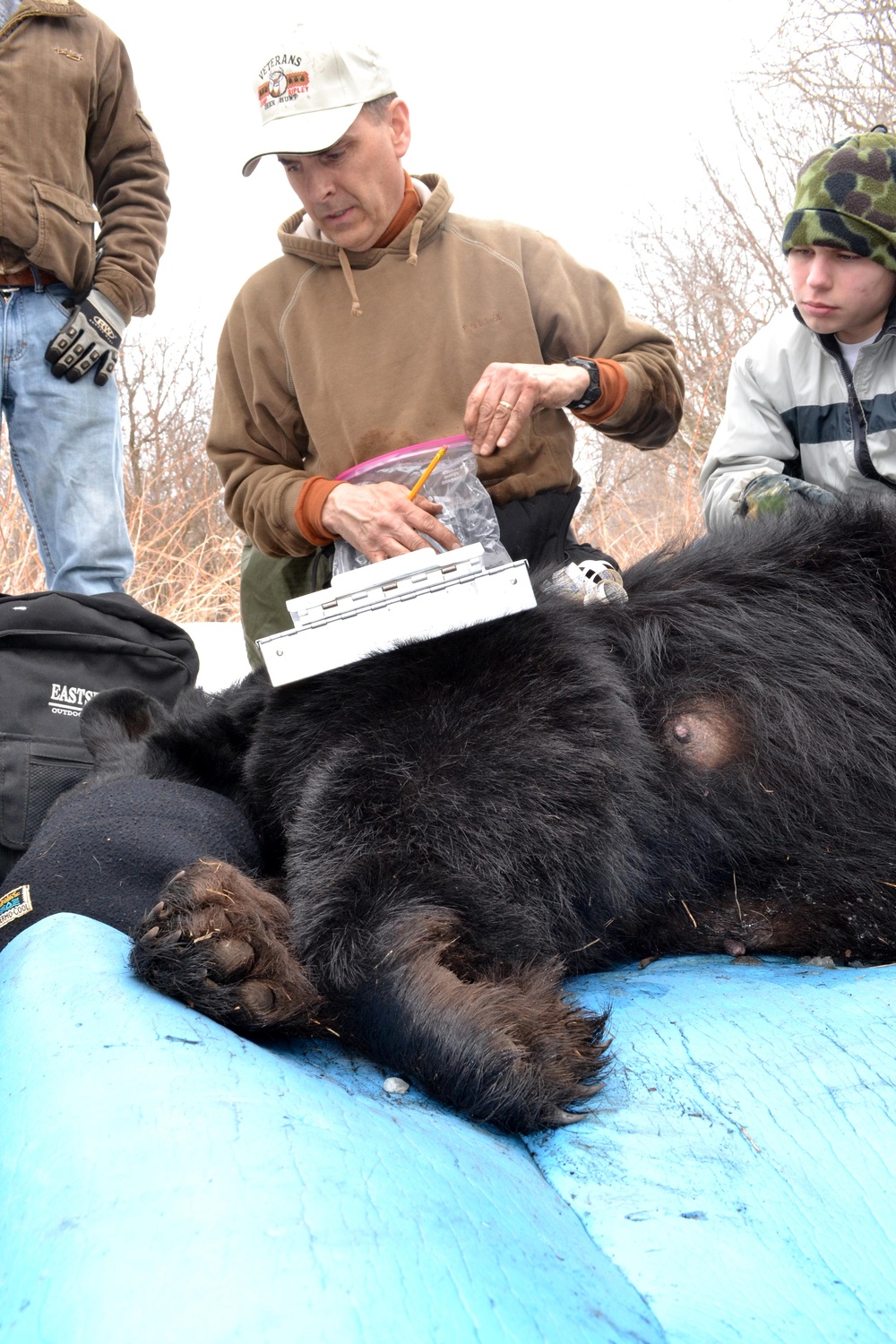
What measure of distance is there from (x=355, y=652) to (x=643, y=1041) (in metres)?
0.89

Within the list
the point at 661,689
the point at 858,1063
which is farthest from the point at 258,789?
the point at 858,1063

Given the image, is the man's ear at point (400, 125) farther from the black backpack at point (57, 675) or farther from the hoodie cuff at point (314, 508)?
the black backpack at point (57, 675)

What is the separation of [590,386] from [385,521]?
663mm

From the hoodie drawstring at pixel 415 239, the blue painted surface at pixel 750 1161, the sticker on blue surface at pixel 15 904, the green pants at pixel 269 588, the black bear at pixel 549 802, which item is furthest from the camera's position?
the green pants at pixel 269 588

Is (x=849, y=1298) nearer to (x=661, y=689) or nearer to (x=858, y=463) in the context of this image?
(x=661, y=689)

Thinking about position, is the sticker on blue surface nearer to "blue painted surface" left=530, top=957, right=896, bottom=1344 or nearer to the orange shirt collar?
"blue painted surface" left=530, top=957, right=896, bottom=1344

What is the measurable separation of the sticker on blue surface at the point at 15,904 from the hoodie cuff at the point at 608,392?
1807mm

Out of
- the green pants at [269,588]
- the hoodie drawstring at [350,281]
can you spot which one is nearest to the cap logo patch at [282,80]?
the hoodie drawstring at [350,281]

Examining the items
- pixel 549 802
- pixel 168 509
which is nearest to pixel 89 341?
pixel 549 802

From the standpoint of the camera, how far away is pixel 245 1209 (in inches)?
38.4

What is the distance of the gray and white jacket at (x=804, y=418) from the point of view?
9.48 feet

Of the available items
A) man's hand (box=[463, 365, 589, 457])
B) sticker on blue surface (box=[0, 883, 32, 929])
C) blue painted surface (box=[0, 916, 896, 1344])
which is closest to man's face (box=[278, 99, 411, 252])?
man's hand (box=[463, 365, 589, 457])

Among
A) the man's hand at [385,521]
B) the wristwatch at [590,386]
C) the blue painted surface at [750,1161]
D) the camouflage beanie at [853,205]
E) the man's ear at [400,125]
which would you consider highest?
the man's ear at [400,125]

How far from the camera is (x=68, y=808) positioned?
6.66 feet
